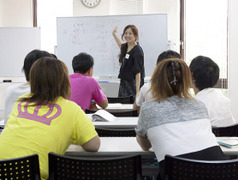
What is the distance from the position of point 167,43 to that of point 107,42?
108 cm

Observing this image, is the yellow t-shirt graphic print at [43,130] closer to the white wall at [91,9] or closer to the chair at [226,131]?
the chair at [226,131]

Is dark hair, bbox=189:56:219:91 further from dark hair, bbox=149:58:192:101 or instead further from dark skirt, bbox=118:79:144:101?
dark skirt, bbox=118:79:144:101

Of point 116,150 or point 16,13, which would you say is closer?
point 116,150

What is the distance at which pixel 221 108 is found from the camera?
236cm

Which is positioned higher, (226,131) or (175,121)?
(175,121)

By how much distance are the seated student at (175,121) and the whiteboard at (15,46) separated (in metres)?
4.83

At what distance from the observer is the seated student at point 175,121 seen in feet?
5.25

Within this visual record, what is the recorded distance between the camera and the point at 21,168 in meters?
1.53

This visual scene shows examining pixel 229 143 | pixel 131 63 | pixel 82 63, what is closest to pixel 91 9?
pixel 131 63

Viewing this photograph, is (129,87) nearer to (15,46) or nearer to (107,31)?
(107,31)

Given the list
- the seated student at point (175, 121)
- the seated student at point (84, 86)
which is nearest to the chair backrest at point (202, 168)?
the seated student at point (175, 121)

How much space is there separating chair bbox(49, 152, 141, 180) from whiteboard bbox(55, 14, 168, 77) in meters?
4.22

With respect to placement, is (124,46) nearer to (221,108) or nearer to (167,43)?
(167,43)

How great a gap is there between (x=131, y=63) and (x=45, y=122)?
10.5 ft
